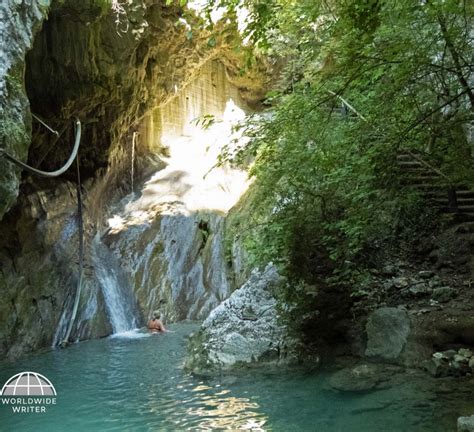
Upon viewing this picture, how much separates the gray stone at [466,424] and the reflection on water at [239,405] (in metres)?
0.32

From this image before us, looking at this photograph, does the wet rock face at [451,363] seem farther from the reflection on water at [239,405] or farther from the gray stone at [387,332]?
the gray stone at [387,332]

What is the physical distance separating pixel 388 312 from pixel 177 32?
9.51m

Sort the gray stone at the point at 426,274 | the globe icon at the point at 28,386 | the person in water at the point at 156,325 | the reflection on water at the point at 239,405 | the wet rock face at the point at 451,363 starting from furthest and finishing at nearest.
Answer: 1. the person in water at the point at 156,325
2. the gray stone at the point at 426,274
3. the globe icon at the point at 28,386
4. the wet rock face at the point at 451,363
5. the reflection on water at the point at 239,405

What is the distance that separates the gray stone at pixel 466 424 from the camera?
3548 mm

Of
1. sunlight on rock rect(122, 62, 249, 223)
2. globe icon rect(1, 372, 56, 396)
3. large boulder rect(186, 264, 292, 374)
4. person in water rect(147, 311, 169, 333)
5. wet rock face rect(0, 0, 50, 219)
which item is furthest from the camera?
sunlight on rock rect(122, 62, 249, 223)

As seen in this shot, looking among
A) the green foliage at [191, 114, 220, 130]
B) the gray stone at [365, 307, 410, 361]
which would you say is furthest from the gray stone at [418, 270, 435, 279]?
the green foliage at [191, 114, 220, 130]

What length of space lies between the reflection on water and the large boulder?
313 mm

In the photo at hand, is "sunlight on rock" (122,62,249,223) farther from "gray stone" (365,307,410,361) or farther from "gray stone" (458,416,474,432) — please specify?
"gray stone" (458,416,474,432)

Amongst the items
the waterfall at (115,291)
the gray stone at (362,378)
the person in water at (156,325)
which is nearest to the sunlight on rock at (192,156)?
the waterfall at (115,291)

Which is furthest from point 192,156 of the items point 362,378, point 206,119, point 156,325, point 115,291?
point 362,378

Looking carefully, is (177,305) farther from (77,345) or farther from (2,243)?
(2,243)

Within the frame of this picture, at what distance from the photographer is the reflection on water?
438cm

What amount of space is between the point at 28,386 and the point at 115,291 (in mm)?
5537

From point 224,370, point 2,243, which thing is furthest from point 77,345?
point 224,370
